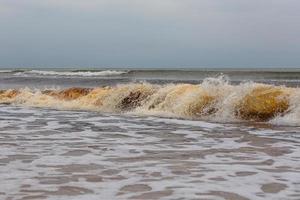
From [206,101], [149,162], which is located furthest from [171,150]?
[206,101]

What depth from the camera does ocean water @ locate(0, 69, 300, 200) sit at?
4.64 metres

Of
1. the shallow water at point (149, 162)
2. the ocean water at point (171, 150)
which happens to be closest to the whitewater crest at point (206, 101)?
the ocean water at point (171, 150)

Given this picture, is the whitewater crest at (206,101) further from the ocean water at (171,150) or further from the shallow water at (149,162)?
the shallow water at (149,162)

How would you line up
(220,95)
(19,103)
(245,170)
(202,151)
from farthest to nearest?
(19,103) → (220,95) → (202,151) → (245,170)

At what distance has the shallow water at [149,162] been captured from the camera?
179 inches

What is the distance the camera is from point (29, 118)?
11.5m

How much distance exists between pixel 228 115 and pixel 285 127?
2349 mm

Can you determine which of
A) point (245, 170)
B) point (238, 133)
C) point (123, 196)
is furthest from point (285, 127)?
point (123, 196)

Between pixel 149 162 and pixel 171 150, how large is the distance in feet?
2.89

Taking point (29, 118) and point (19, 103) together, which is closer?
point (29, 118)

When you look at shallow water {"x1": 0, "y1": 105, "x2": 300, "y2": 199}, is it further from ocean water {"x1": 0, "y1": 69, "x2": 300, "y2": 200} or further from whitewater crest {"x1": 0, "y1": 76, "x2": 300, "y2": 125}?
whitewater crest {"x1": 0, "y1": 76, "x2": 300, "y2": 125}

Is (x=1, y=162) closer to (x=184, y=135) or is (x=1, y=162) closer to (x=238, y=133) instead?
(x=184, y=135)

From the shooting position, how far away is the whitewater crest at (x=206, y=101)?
37.9 feet

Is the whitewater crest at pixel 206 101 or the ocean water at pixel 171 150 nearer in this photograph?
the ocean water at pixel 171 150
